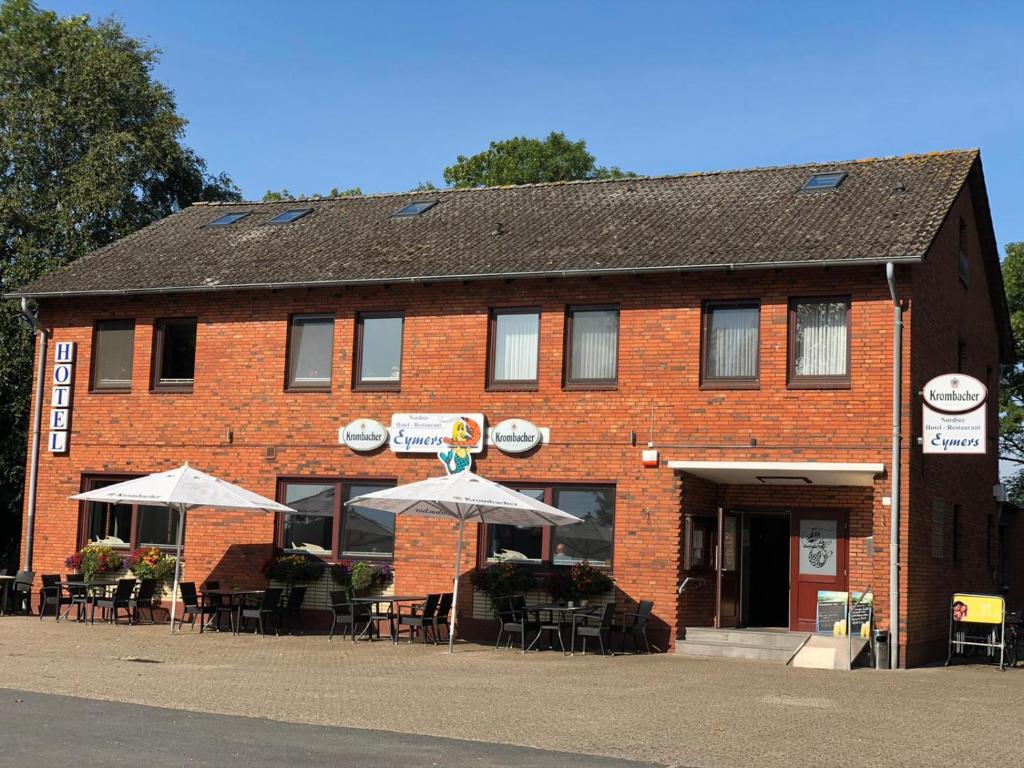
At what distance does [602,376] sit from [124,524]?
8.80 meters

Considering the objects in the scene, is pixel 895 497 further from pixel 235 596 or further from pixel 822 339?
pixel 235 596

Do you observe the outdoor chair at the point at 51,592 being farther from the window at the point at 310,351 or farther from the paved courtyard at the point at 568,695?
the window at the point at 310,351

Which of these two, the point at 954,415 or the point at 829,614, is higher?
the point at 954,415

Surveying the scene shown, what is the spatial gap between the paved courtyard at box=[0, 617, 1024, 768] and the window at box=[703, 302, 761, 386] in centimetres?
402

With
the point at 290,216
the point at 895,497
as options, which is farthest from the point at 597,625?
the point at 290,216

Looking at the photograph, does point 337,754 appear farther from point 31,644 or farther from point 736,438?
point 736,438

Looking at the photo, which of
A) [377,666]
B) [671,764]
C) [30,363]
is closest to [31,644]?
[377,666]

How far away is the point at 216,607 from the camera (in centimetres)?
1975

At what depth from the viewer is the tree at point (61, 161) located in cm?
3041

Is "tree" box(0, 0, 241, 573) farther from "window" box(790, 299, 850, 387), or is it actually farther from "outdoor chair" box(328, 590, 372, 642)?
"window" box(790, 299, 850, 387)

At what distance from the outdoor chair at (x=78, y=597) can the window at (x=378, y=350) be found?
5.35m

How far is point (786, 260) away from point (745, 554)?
197 inches

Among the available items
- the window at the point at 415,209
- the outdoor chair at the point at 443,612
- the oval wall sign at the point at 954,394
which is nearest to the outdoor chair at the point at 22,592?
the outdoor chair at the point at 443,612

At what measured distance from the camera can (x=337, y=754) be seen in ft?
30.0
